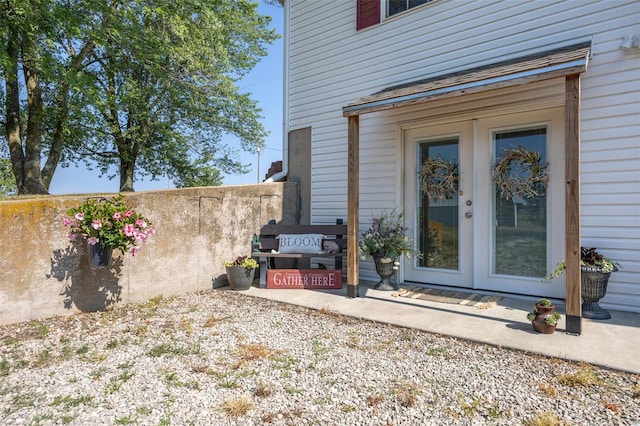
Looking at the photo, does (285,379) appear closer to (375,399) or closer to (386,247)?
(375,399)

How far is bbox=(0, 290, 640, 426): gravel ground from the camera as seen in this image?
185 cm

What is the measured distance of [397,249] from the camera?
4.49m

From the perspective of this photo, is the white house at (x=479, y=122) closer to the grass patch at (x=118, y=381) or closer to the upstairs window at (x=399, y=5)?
the upstairs window at (x=399, y=5)

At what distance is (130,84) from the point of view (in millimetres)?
9977

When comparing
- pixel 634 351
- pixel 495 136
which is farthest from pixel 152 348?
pixel 495 136

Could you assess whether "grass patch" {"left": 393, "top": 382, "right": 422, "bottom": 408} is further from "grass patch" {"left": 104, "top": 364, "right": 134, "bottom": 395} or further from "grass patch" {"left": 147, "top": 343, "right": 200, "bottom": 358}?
"grass patch" {"left": 104, "top": 364, "right": 134, "bottom": 395}

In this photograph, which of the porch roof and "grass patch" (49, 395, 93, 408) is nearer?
"grass patch" (49, 395, 93, 408)

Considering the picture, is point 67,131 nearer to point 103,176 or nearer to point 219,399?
point 103,176

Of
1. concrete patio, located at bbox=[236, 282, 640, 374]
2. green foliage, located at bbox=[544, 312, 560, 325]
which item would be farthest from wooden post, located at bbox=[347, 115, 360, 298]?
green foliage, located at bbox=[544, 312, 560, 325]

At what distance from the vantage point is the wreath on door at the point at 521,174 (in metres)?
3.92

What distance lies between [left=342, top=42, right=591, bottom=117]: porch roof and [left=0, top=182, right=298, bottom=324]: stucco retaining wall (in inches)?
81.4

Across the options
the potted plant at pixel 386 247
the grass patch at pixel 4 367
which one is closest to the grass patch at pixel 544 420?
the potted plant at pixel 386 247

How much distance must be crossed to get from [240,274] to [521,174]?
3.61 meters

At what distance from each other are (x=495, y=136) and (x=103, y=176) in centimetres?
1289
